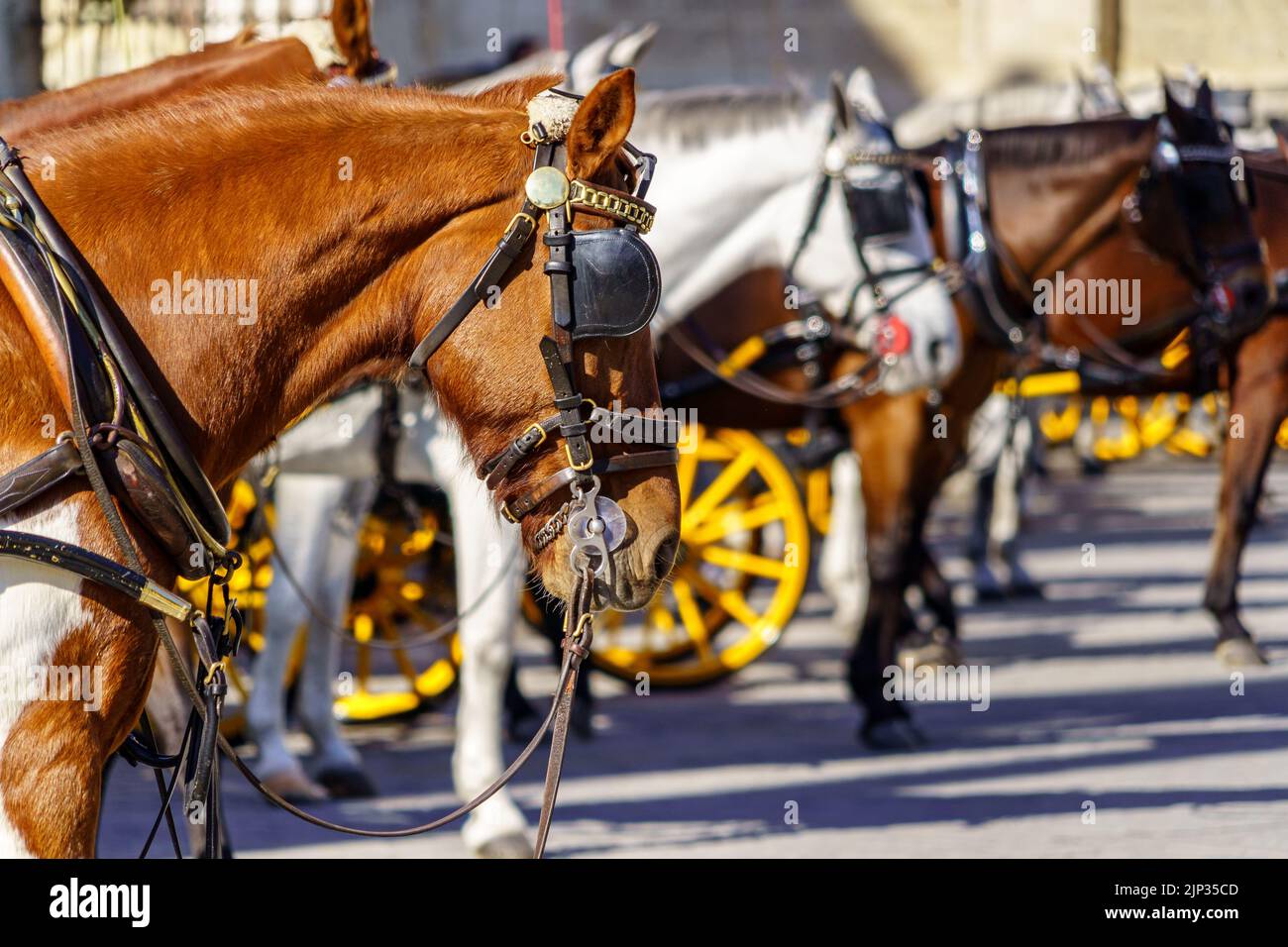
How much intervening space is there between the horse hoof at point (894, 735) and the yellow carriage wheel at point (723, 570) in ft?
3.13

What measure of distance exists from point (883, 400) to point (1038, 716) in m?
1.49

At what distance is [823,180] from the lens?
566 centimetres

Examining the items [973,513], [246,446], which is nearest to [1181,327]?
[973,513]

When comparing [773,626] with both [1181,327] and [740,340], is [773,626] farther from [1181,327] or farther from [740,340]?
[1181,327]

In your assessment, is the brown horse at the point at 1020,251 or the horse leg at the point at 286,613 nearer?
the horse leg at the point at 286,613

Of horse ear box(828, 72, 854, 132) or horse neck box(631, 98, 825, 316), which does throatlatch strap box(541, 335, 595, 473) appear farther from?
horse ear box(828, 72, 854, 132)

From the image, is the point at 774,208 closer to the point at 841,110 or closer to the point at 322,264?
the point at 841,110

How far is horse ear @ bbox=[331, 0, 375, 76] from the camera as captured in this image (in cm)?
369

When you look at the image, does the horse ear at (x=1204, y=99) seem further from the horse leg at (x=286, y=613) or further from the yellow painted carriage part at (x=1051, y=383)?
the horse leg at (x=286, y=613)

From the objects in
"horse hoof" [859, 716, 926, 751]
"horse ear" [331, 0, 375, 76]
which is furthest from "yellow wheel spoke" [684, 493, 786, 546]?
"horse ear" [331, 0, 375, 76]

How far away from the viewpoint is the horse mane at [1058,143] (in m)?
6.38

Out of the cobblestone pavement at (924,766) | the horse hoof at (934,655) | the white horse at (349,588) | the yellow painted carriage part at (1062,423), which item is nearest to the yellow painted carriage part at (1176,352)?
the cobblestone pavement at (924,766)

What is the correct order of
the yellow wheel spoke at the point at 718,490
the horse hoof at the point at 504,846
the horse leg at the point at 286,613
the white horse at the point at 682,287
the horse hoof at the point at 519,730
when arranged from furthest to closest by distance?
the yellow wheel spoke at the point at 718,490, the horse hoof at the point at 519,730, the horse leg at the point at 286,613, the white horse at the point at 682,287, the horse hoof at the point at 504,846

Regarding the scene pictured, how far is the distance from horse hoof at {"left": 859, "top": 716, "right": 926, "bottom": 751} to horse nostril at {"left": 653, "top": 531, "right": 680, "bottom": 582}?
3701 millimetres
